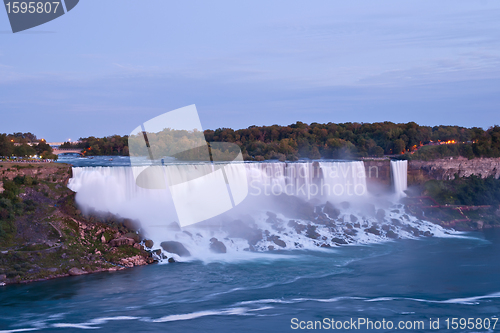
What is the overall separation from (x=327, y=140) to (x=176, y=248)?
102 feet

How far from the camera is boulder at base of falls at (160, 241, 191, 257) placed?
19.2 meters


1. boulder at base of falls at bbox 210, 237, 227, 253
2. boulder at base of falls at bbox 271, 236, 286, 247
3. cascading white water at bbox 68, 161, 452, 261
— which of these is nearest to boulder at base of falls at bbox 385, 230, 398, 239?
cascading white water at bbox 68, 161, 452, 261

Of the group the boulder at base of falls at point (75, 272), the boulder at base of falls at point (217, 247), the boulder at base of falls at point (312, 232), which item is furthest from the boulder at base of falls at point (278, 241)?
the boulder at base of falls at point (75, 272)

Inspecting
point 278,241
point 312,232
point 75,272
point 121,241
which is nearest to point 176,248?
point 121,241

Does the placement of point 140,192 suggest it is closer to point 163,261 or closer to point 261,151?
point 163,261

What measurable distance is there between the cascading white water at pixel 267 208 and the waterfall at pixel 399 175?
0.65 feet

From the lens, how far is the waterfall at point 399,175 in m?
31.1

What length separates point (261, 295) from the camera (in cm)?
1455

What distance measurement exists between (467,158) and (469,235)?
1027 centimetres

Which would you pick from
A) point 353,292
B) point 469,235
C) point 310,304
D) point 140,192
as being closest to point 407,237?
point 469,235

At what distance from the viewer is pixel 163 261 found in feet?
60.6

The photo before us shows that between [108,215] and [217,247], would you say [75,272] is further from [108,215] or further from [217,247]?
[217,247]

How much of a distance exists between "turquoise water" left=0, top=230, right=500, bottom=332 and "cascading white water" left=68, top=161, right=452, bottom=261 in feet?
8.44

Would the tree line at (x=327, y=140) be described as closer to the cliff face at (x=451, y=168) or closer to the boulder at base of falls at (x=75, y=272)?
the cliff face at (x=451, y=168)
